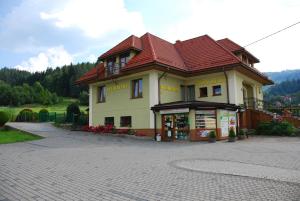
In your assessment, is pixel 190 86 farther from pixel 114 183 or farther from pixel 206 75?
pixel 114 183

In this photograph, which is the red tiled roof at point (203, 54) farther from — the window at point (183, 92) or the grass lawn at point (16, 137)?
the grass lawn at point (16, 137)

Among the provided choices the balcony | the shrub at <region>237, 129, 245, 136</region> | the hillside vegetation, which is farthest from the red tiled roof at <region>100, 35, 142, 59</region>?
the hillside vegetation

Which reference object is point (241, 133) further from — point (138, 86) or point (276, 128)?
point (138, 86)

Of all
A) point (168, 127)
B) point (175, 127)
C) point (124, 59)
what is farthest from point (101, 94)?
point (175, 127)

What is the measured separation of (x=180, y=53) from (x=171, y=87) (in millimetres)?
5226

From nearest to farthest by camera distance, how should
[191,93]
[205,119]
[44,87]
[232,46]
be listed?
[205,119]
[191,93]
[232,46]
[44,87]

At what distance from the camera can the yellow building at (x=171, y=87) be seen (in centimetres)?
1914

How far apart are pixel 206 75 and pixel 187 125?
19.5 ft

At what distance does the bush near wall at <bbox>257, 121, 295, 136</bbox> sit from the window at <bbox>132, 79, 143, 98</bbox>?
32.5 feet

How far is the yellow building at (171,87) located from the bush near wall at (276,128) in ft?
8.34

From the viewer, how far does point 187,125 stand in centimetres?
1903

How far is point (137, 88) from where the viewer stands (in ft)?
74.9

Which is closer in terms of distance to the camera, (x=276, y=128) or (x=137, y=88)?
(x=276, y=128)

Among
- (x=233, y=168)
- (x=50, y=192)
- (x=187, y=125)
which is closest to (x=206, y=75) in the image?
(x=187, y=125)
